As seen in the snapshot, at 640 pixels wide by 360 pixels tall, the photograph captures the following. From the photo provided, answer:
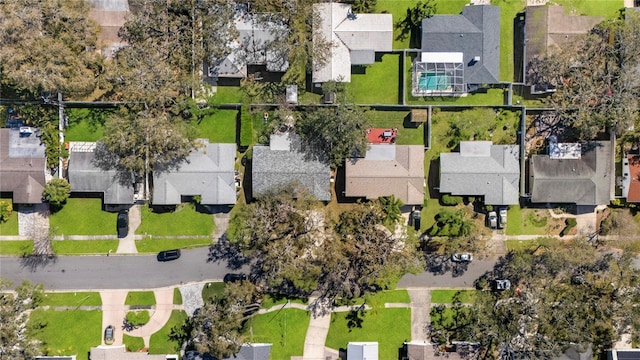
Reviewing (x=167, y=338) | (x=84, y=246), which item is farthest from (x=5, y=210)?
(x=167, y=338)

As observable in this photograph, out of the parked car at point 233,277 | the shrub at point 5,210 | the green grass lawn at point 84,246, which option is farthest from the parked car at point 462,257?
the shrub at point 5,210

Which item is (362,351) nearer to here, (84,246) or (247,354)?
(247,354)

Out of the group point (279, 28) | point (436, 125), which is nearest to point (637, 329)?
point (436, 125)

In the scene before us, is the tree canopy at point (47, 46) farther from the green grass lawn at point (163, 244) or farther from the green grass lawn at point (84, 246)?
the green grass lawn at point (163, 244)

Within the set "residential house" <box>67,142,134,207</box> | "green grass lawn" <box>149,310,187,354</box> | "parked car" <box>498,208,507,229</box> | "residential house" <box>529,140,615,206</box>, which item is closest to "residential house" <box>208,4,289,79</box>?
"residential house" <box>67,142,134,207</box>

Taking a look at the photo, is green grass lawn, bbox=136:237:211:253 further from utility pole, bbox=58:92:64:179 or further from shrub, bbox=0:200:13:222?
shrub, bbox=0:200:13:222
